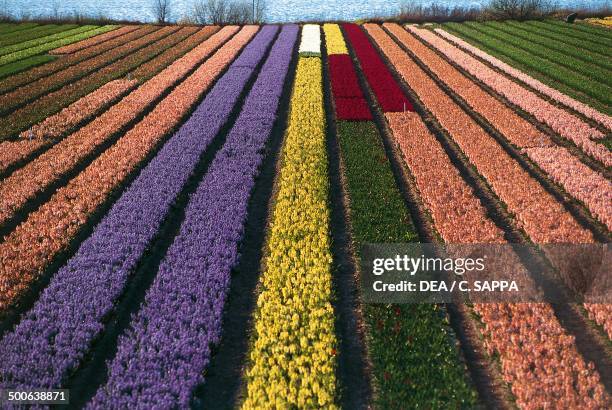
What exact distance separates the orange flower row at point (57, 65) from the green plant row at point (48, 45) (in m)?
2.96

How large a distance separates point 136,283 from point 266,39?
39.0m

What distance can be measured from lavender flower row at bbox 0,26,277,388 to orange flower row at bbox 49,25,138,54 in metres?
27.6

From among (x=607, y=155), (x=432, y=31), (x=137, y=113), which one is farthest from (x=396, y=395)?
(x=432, y=31)

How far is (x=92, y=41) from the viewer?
4622 centimetres

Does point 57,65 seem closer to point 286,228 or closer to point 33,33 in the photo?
point 33,33

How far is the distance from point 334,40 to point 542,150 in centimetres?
2862

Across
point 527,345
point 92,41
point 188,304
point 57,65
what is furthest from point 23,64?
point 527,345

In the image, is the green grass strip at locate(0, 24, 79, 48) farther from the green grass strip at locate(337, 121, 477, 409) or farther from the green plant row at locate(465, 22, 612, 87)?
the green grass strip at locate(337, 121, 477, 409)

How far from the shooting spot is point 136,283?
11914 millimetres

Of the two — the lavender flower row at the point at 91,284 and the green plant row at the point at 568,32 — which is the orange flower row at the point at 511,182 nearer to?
the lavender flower row at the point at 91,284

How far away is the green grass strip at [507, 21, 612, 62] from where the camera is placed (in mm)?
39219

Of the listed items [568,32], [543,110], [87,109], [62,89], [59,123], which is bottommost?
[59,123]

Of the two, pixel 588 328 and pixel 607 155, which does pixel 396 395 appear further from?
pixel 607 155
